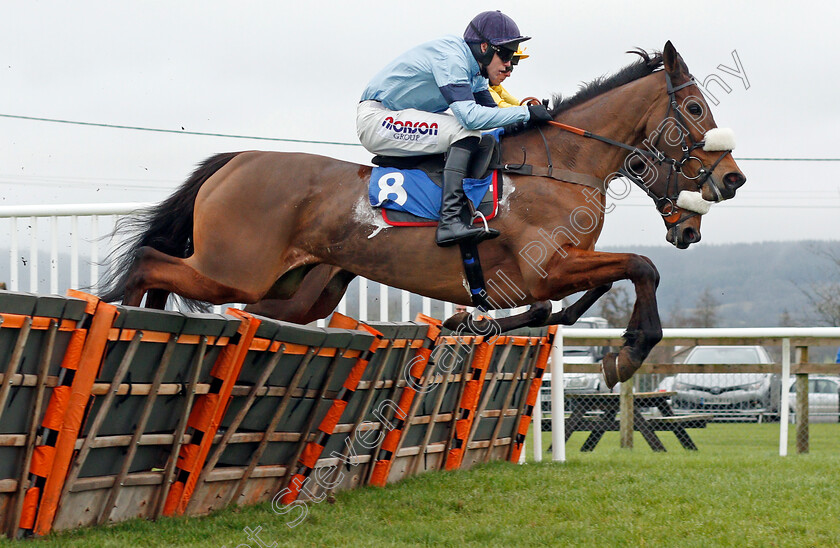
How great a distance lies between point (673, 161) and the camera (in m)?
4.74

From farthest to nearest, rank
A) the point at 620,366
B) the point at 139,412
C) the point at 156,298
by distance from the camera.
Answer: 1. the point at 156,298
2. the point at 620,366
3. the point at 139,412

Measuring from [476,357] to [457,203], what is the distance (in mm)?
1896

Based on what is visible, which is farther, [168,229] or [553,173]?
[168,229]

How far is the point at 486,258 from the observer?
461cm

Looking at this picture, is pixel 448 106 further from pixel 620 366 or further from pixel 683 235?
pixel 620 366

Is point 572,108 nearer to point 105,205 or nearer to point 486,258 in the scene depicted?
point 486,258

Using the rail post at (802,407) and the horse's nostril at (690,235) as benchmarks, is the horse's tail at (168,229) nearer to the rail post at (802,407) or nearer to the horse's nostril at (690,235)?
the horse's nostril at (690,235)

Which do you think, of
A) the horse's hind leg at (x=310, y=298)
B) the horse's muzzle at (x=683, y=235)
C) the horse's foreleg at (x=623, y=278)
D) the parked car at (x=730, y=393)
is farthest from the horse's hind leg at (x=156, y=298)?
the parked car at (x=730, y=393)

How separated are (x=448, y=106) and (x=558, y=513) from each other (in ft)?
6.95

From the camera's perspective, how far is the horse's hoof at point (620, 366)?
4.32m

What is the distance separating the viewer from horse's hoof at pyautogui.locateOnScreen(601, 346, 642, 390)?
432 centimetres

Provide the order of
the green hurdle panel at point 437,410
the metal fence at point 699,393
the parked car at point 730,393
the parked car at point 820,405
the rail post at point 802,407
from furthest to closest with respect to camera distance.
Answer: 1. the parked car at point 820,405
2. the parked car at point 730,393
3. the rail post at point 802,407
4. the metal fence at point 699,393
5. the green hurdle panel at point 437,410

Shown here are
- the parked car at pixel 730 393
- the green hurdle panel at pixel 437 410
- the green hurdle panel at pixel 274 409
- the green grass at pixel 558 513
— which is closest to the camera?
the green grass at pixel 558 513

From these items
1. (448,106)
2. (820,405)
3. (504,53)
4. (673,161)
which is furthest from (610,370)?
(820,405)
